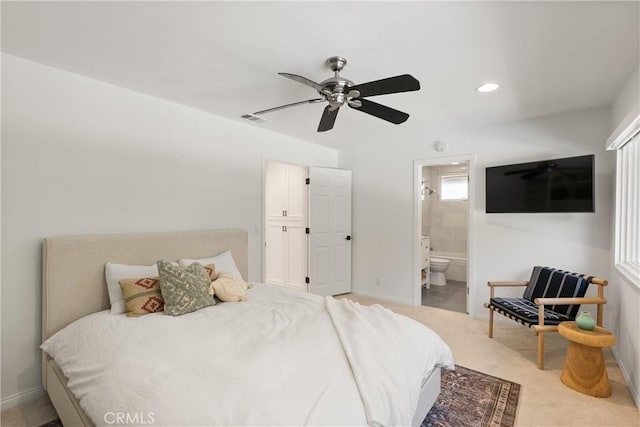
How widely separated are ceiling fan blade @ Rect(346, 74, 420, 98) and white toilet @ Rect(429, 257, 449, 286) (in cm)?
436

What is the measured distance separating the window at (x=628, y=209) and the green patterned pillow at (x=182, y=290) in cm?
341

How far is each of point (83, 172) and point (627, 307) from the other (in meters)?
4.68

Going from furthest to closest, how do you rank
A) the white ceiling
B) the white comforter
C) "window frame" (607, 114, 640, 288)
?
"window frame" (607, 114, 640, 288), the white ceiling, the white comforter

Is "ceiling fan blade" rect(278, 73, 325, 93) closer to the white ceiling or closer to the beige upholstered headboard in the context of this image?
the white ceiling

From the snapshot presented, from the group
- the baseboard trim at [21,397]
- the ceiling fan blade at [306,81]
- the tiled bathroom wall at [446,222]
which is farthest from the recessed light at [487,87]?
the baseboard trim at [21,397]

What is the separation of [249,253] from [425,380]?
2539 millimetres

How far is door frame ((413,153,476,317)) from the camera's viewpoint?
12.8 feet

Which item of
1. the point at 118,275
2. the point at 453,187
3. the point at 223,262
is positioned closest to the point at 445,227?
the point at 453,187

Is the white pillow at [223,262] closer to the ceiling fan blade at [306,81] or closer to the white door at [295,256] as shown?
the white door at [295,256]

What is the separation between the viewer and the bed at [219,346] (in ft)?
4.09

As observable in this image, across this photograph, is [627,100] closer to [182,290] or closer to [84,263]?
[182,290]

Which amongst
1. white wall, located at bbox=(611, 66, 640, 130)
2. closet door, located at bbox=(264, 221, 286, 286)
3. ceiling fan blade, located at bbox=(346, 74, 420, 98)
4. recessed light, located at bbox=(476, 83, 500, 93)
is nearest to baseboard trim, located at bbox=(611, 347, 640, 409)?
white wall, located at bbox=(611, 66, 640, 130)

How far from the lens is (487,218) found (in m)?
3.83

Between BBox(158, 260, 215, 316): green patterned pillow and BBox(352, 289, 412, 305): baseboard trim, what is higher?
BBox(158, 260, 215, 316): green patterned pillow
